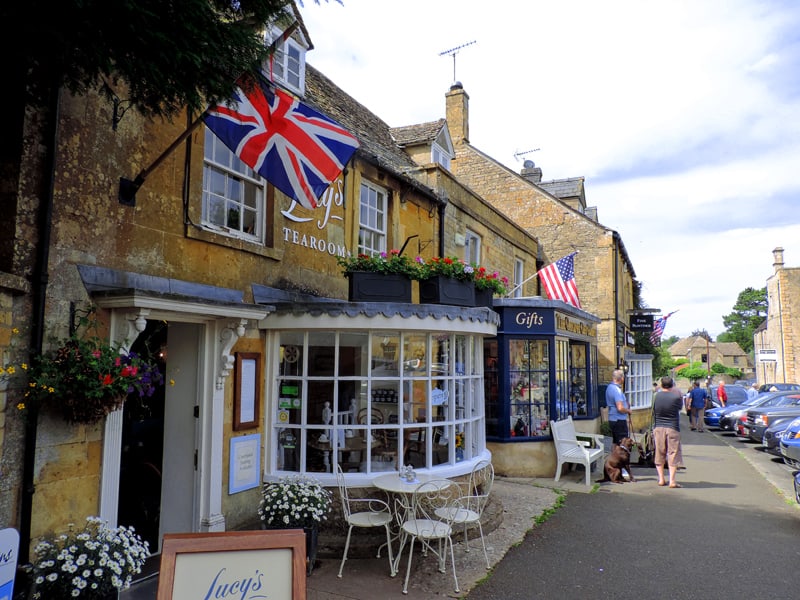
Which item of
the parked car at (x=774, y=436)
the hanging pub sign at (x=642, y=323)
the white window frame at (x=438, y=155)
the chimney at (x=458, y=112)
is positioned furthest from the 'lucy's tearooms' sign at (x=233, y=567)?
the hanging pub sign at (x=642, y=323)

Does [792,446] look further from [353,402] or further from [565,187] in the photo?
[565,187]

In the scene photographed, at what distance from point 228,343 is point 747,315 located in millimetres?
86797

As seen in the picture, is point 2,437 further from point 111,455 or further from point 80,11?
point 80,11

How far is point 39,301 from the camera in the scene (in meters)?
4.30

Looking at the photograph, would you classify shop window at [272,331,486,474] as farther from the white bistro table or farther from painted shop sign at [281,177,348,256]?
painted shop sign at [281,177,348,256]

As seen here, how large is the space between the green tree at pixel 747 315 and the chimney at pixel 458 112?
70.3 metres

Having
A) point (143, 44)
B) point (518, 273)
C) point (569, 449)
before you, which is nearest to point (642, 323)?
point (518, 273)

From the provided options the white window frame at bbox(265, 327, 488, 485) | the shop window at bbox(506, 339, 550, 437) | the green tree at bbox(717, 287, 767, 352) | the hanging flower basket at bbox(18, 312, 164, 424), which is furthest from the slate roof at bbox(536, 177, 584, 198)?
the green tree at bbox(717, 287, 767, 352)

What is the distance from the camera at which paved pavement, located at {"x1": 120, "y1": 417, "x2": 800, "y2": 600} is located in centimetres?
529

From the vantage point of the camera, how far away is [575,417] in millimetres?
12977

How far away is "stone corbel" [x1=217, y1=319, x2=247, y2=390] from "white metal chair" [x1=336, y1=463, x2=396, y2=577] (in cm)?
170

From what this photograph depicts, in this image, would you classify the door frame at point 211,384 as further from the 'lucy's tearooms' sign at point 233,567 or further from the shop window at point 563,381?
the shop window at point 563,381

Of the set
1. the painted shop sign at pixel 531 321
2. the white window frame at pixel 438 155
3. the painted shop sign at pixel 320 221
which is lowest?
the painted shop sign at pixel 531 321

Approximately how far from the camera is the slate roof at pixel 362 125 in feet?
31.4
